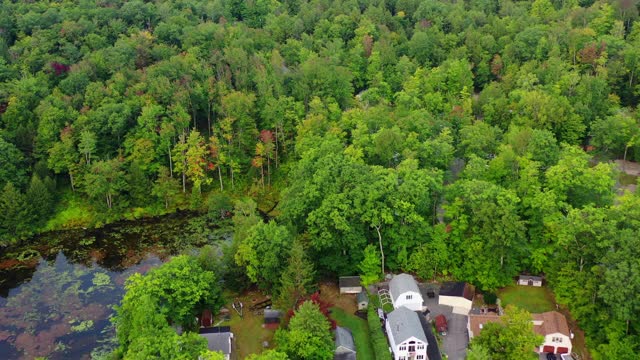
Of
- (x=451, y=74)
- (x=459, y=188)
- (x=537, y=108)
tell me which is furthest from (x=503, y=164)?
(x=451, y=74)

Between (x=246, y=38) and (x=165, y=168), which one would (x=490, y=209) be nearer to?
(x=165, y=168)

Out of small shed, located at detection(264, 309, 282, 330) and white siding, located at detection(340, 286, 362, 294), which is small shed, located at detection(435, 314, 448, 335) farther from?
small shed, located at detection(264, 309, 282, 330)

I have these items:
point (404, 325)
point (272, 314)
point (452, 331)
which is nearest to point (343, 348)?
point (404, 325)

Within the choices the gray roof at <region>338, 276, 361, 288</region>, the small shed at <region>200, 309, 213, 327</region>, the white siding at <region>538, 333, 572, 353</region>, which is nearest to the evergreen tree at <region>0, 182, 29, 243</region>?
the small shed at <region>200, 309, 213, 327</region>

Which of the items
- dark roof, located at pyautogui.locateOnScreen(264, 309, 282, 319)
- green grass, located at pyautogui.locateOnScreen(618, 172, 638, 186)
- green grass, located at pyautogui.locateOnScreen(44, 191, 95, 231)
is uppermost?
green grass, located at pyautogui.locateOnScreen(618, 172, 638, 186)

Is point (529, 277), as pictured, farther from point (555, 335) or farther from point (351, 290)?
point (351, 290)

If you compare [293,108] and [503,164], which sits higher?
[293,108]

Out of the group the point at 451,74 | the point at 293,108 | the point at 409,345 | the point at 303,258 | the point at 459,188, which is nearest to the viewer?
the point at 409,345
